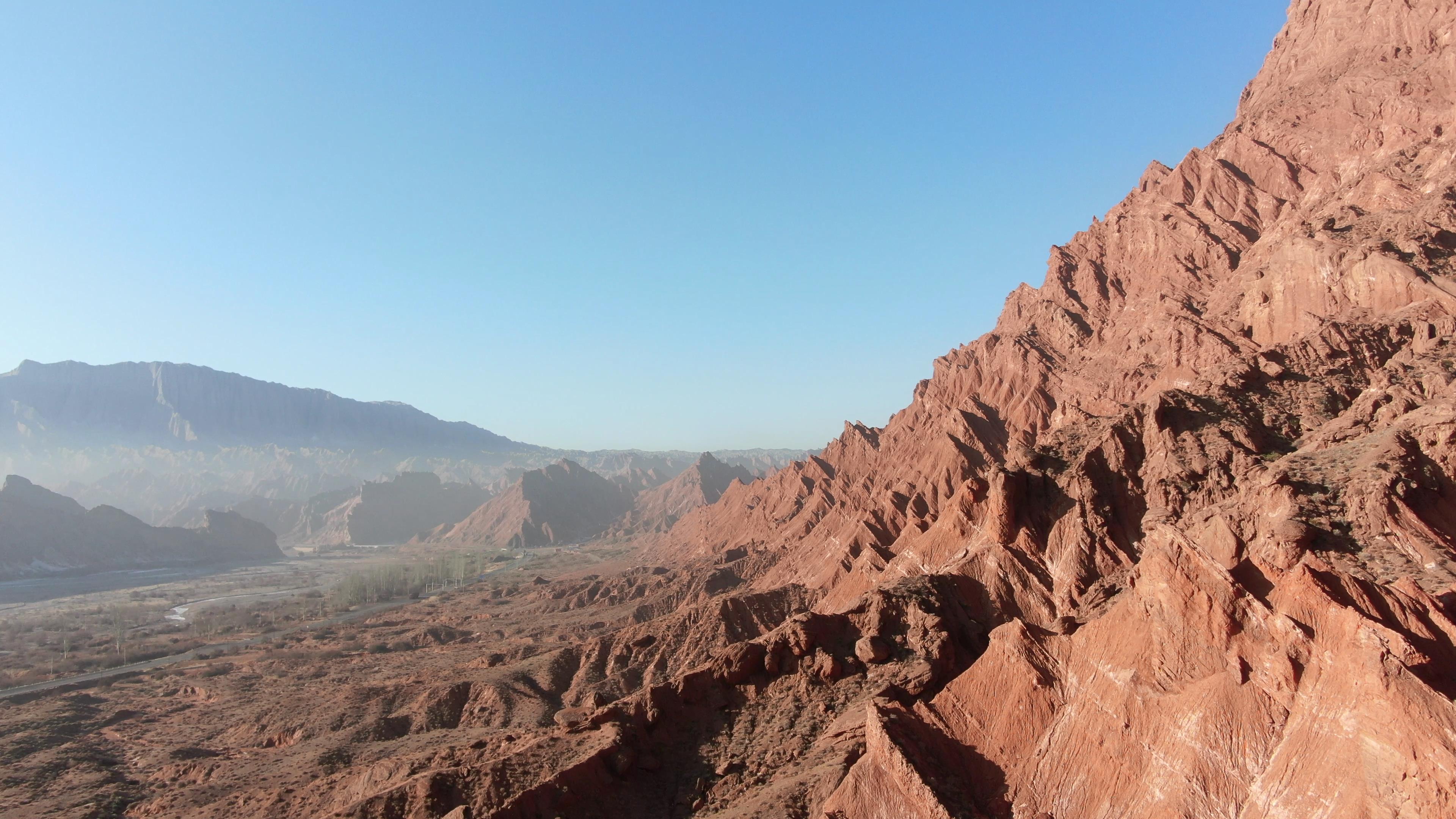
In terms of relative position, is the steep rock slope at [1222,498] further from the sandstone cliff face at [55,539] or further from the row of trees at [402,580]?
the sandstone cliff face at [55,539]

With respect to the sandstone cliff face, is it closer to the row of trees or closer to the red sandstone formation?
the row of trees

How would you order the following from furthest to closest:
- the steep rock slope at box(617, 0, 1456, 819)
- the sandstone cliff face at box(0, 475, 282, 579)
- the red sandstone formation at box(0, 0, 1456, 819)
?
the sandstone cliff face at box(0, 475, 282, 579), the red sandstone formation at box(0, 0, 1456, 819), the steep rock slope at box(617, 0, 1456, 819)

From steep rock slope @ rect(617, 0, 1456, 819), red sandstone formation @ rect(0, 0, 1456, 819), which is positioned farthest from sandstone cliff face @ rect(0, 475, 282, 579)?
steep rock slope @ rect(617, 0, 1456, 819)

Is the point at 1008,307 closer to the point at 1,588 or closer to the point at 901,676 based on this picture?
the point at 901,676

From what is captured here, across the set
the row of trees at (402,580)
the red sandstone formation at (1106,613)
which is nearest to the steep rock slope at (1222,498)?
the red sandstone formation at (1106,613)

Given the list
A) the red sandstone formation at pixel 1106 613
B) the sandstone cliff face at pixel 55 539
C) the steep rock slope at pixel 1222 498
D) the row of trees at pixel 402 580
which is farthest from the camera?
the sandstone cliff face at pixel 55 539

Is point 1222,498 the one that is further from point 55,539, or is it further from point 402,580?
point 55,539

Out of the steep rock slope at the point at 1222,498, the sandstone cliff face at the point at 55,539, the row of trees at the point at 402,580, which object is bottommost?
the row of trees at the point at 402,580

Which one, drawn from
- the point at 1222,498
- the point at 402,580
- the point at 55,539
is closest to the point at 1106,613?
the point at 1222,498
